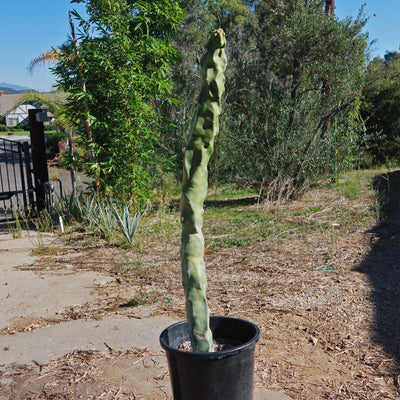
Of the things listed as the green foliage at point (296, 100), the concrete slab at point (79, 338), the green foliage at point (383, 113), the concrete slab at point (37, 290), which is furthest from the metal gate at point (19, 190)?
the green foliage at point (383, 113)

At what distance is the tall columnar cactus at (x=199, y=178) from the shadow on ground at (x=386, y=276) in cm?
154

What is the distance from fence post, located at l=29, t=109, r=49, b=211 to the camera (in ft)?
28.5

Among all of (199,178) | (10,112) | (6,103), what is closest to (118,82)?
(199,178)

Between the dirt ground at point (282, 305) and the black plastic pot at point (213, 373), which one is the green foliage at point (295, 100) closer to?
the dirt ground at point (282, 305)

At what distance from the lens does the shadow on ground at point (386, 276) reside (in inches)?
132

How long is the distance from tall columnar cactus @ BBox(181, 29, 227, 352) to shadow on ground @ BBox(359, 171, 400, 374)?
1.54 m

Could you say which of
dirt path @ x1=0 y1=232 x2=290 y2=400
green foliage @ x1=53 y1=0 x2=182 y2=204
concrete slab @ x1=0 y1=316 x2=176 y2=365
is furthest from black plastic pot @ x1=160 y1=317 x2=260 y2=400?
green foliage @ x1=53 y1=0 x2=182 y2=204

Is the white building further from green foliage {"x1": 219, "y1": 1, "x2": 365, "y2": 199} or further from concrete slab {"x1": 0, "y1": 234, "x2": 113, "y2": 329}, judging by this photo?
concrete slab {"x1": 0, "y1": 234, "x2": 113, "y2": 329}

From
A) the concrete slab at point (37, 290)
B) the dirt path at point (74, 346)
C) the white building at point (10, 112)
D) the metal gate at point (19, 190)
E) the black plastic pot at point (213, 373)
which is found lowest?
the dirt path at point (74, 346)

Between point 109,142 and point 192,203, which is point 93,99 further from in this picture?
point 192,203

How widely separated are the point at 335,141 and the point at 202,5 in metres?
20.9

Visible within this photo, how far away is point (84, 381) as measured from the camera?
2883mm

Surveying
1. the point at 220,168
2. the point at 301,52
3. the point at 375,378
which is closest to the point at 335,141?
the point at 301,52

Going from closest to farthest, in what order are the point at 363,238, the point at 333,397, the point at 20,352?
the point at 333,397, the point at 20,352, the point at 363,238
